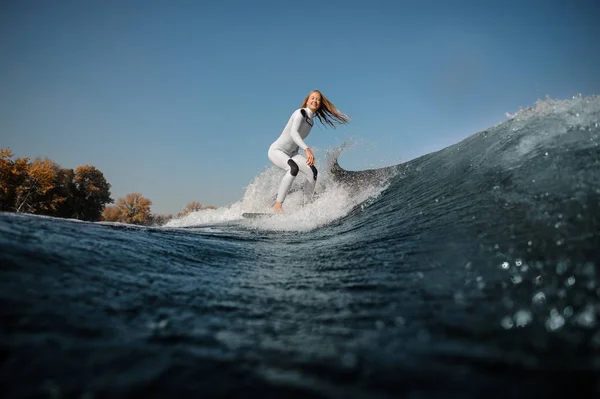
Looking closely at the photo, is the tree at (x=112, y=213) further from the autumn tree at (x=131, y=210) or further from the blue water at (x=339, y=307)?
the blue water at (x=339, y=307)

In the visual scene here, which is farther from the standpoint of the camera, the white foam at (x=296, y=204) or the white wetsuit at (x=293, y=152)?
the white wetsuit at (x=293, y=152)

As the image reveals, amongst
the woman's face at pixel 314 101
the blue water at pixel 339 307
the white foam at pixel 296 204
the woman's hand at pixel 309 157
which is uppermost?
the woman's face at pixel 314 101

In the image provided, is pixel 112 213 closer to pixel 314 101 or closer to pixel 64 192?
pixel 64 192

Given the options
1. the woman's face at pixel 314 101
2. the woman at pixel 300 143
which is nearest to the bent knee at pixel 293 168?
the woman at pixel 300 143

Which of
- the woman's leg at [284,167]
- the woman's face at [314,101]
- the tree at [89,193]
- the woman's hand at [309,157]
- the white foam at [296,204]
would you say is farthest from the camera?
the tree at [89,193]

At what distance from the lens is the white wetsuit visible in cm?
621

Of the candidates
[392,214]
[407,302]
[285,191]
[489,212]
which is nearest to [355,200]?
[285,191]

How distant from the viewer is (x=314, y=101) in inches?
259

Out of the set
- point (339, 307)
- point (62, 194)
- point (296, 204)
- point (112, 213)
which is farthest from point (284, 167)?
point (112, 213)

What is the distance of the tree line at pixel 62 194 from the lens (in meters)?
20.9

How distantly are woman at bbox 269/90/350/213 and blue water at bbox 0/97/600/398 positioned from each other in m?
3.16

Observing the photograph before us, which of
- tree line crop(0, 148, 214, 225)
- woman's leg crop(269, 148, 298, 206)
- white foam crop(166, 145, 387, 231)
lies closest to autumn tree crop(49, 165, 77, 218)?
tree line crop(0, 148, 214, 225)

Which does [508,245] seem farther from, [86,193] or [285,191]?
[86,193]

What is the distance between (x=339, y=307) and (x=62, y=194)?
106 ft
